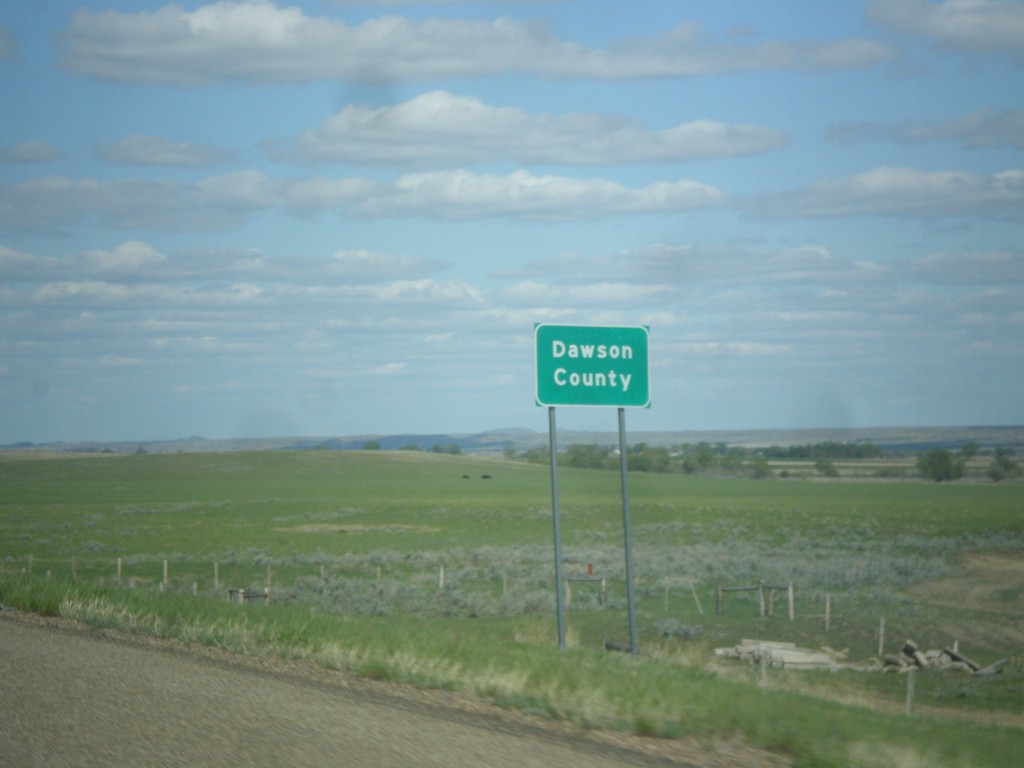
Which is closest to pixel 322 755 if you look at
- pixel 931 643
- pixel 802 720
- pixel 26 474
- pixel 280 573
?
pixel 802 720

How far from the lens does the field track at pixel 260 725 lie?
7.77 metres

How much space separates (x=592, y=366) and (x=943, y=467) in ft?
527

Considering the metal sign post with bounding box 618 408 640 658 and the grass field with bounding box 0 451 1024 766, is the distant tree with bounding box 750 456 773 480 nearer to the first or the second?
the grass field with bounding box 0 451 1024 766

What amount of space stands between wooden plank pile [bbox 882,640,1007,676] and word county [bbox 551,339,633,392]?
19.0m

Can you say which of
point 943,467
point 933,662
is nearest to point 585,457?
point 943,467

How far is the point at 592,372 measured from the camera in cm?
1486

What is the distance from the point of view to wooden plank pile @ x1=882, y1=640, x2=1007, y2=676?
30.7 metres

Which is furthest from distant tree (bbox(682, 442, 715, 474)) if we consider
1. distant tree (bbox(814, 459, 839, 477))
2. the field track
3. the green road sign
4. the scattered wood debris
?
the field track

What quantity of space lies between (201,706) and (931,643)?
30325mm

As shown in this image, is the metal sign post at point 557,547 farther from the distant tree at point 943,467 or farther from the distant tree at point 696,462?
the distant tree at point 696,462

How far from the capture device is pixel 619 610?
4072 centimetres

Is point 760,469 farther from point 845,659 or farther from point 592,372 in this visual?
point 592,372

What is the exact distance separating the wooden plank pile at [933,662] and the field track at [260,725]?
2320cm

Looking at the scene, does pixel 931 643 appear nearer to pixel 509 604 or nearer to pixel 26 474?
pixel 509 604
